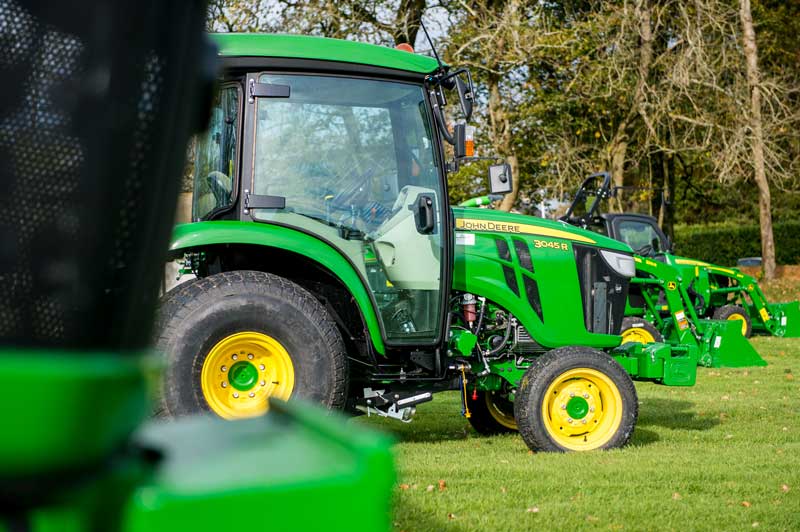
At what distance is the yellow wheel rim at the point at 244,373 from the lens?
16.6 ft

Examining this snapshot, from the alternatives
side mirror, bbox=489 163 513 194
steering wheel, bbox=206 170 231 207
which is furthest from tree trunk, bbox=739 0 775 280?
steering wheel, bbox=206 170 231 207

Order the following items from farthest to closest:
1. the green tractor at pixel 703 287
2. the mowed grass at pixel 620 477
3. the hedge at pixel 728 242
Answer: the hedge at pixel 728 242, the green tractor at pixel 703 287, the mowed grass at pixel 620 477

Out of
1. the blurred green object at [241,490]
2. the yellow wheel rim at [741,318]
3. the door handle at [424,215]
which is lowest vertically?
the blurred green object at [241,490]

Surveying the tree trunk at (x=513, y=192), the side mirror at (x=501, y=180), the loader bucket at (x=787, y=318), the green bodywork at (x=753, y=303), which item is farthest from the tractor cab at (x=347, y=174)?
the loader bucket at (x=787, y=318)

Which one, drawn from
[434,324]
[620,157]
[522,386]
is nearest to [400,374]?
[434,324]

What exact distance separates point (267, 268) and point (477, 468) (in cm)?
168

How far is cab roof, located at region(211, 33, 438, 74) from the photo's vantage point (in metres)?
5.45

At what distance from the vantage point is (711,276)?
15297 millimetres

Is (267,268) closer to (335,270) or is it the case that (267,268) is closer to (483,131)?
(335,270)

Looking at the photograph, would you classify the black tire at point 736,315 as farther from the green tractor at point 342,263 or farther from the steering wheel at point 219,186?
the steering wheel at point 219,186

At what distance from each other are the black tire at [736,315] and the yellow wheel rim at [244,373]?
10.5m

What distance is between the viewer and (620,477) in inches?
200

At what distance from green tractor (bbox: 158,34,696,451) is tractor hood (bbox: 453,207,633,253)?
0.08 m

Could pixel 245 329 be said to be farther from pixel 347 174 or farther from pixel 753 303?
pixel 753 303
